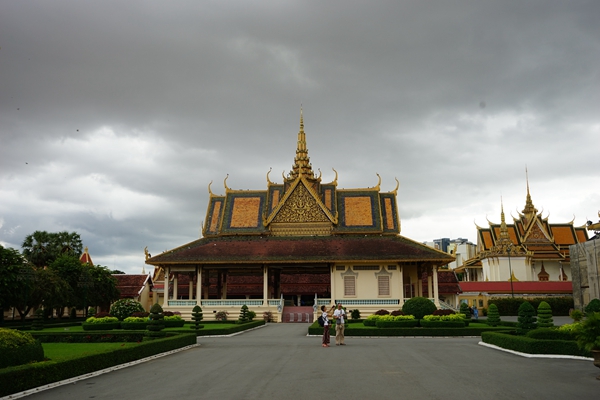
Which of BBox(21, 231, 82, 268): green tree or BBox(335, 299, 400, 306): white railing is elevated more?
BBox(21, 231, 82, 268): green tree

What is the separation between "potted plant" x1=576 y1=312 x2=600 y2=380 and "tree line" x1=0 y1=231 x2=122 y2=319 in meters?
28.3

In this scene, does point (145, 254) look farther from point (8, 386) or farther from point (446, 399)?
point (446, 399)

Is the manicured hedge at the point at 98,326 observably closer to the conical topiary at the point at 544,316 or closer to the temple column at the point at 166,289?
the temple column at the point at 166,289

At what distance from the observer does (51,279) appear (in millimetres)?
37125

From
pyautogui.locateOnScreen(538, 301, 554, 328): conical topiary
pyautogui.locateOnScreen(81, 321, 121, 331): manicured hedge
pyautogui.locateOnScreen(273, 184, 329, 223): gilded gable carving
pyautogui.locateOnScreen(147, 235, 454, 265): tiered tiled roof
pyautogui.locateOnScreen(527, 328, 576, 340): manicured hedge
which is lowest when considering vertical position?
pyautogui.locateOnScreen(81, 321, 121, 331): manicured hedge

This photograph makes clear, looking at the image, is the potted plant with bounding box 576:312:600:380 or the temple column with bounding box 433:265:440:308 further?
the temple column with bounding box 433:265:440:308

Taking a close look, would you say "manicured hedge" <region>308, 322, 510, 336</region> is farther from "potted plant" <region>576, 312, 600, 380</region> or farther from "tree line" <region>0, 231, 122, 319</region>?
"tree line" <region>0, 231, 122, 319</region>

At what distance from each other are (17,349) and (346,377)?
6402 millimetres

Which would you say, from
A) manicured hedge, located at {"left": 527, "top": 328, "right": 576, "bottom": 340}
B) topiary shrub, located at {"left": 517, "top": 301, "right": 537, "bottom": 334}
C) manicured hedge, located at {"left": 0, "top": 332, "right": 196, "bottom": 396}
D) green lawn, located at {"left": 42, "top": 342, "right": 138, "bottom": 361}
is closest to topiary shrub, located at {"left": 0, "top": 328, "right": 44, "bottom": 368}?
manicured hedge, located at {"left": 0, "top": 332, "right": 196, "bottom": 396}

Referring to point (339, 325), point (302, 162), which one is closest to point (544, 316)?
point (339, 325)

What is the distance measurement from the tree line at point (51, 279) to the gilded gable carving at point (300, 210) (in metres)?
15.4

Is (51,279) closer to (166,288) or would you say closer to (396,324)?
(166,288)

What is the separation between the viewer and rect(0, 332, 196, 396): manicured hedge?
9202 millimetres

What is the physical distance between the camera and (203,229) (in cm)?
4522
